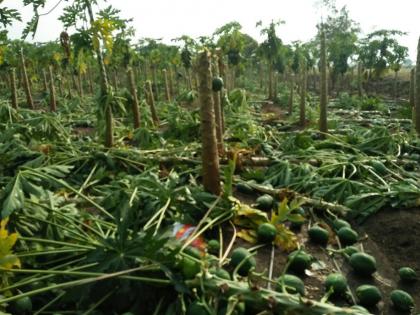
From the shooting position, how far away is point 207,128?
4082 millimetres

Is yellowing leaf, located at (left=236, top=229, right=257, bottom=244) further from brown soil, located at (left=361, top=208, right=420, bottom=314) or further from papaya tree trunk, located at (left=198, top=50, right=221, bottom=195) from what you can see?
brown soil, located at (left=361, top=208, right=420, bottom=314)

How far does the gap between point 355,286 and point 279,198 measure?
1.56m

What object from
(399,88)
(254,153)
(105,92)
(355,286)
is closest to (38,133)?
(105,92)

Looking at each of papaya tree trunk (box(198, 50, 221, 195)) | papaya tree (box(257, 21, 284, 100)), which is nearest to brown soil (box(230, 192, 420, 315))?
papaya tree trunk (box(198, 50, 221, 195))

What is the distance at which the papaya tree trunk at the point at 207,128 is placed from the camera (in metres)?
4.08

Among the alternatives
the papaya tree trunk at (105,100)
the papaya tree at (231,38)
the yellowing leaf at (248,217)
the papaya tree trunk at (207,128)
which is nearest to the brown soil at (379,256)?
the yellowing leaf at (248,217)

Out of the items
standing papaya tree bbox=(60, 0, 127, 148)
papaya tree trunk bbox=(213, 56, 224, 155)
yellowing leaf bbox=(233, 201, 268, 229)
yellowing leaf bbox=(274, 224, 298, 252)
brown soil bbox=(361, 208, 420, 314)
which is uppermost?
standing papaya tree bbox=(60, 0, 127, 148)

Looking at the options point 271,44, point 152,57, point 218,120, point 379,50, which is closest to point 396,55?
point 379,50

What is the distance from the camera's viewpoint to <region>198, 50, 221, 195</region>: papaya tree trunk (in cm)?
408

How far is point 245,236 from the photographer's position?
3.69 meters

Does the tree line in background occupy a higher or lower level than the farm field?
higher

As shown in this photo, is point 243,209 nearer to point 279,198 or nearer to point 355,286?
point 279,198

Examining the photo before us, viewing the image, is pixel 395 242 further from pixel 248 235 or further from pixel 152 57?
pixel 152 57

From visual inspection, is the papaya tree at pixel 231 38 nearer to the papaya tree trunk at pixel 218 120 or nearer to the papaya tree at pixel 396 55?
the papaya tree trunk at pixel 218 120
